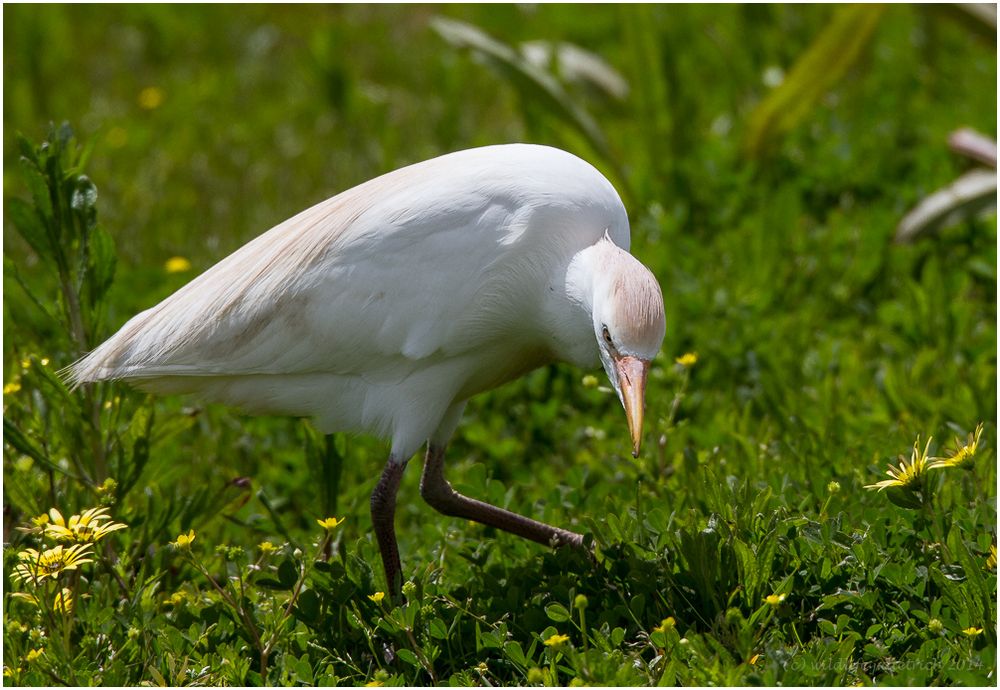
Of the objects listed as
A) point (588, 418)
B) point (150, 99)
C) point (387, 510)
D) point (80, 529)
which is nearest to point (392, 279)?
point (387, 510)

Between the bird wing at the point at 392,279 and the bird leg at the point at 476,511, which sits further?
the bird leg at the point at 476,511

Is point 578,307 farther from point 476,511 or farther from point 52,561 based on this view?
point 52,561

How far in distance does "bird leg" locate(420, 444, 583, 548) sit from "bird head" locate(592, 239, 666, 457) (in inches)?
27.3

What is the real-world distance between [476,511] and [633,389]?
Answer: 929mm

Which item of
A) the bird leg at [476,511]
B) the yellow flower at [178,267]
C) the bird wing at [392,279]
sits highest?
the bird wing at [392,279]

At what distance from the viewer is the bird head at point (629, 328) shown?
2781 mm

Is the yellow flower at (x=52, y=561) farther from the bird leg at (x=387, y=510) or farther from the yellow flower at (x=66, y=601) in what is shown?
the bird leg at (x=387, y=510)

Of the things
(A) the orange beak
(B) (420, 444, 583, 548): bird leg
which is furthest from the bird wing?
(B) (420, 444, 583, 548): bird leg

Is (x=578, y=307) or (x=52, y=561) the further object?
(x=578, y=307)

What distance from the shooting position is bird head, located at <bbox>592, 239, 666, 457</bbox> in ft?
9.12

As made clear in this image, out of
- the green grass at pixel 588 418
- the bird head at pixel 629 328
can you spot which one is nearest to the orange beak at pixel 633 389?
the bird head at pixel 629 328

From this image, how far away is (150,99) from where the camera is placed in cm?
733

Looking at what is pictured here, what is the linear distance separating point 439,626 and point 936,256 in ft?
9.82

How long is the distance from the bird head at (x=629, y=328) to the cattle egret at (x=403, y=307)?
0.01 m
